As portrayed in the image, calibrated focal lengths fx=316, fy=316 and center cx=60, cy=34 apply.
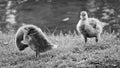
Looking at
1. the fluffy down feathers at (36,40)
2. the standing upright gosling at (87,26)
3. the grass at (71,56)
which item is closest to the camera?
the grass at (71,56)

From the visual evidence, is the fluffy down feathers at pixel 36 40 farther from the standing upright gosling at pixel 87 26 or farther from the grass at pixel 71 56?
the standing upright gosling at pixel 87 26

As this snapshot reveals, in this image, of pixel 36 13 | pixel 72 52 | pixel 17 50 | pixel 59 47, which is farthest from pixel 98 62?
pixel 36 13

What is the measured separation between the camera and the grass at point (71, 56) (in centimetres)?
740

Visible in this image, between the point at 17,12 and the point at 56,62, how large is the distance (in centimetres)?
1293

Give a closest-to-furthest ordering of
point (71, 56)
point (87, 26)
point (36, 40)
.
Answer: point (71, 56) → point (36, 40) → point (87, 26)

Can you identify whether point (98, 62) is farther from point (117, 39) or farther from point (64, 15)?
point (64, 15)

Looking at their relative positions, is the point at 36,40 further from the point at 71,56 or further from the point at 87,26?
the point at 87,26

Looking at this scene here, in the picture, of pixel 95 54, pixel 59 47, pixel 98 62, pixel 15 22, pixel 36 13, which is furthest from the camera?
pixel 36 13

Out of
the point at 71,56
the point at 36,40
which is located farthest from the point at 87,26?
the point at 36,40

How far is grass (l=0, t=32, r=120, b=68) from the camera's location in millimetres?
7398

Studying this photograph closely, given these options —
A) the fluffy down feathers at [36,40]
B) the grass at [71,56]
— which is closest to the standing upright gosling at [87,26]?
the grass at [71,56]

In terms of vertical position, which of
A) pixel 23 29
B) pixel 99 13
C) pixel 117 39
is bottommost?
pixel 99 13

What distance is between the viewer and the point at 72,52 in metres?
8.55

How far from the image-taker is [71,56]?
26.5 feet
